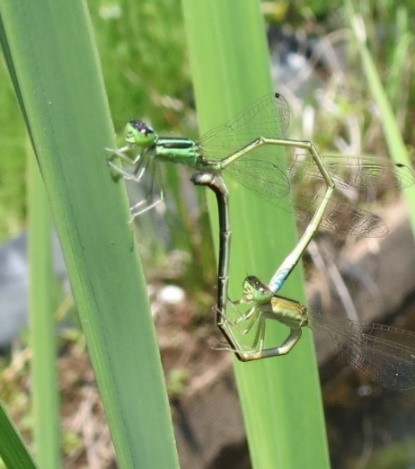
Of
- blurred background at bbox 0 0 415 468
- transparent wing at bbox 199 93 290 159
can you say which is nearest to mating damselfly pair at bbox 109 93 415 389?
transparent wing at bbox 199 93 290 159

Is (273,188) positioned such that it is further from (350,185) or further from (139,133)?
(350,185)

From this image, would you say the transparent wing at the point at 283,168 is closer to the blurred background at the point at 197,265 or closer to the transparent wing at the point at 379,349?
the transparent wing at the point at 379,349

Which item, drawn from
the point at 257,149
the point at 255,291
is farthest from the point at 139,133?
the point at 255,291

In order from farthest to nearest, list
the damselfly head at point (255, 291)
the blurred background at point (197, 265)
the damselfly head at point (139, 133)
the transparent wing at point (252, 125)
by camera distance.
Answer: the blurred background at point (197, 265) → the damselfly head at point (139, 133) → the damselfly head at point (255, 291) → the transparent wing at point (252, 125)

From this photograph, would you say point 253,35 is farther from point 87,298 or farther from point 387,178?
point 387,178

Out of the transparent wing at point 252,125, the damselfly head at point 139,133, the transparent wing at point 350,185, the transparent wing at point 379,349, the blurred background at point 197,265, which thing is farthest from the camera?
the blurred background at point 197,265

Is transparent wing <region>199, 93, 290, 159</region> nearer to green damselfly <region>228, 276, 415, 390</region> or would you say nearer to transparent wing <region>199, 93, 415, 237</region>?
transparent wing <region>199, 93, 415, 237</region>

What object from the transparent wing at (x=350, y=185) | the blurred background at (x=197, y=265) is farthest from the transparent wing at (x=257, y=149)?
the blurred background at (x=197, y=265)
